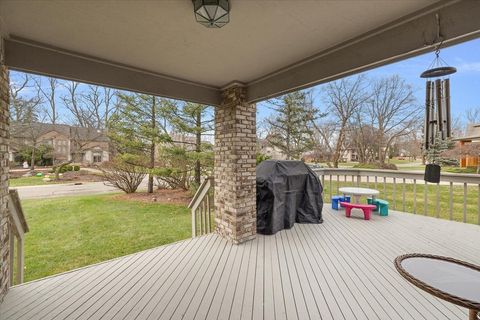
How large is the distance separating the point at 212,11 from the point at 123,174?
893 centimetres

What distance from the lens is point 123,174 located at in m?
9.03

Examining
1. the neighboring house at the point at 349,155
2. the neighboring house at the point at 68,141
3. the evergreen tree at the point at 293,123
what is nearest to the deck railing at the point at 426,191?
the neighboring house at the point at 349,155

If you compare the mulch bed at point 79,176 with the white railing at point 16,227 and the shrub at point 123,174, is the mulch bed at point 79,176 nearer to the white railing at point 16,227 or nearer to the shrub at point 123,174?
the shrub at point 123,174

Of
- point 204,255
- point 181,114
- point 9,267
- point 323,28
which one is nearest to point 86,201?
point 181,114

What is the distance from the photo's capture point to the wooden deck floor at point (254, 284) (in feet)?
6.63

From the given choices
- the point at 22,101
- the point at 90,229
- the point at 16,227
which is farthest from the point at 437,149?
the point at 22,101

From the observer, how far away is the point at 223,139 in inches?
149

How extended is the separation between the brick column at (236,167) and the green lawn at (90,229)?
2776 millimetres

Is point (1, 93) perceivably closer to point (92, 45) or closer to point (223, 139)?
point (92, 45)

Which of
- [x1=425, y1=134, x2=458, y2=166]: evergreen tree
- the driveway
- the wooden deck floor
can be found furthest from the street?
[x1=425, y1=134, x2=458, y2=166]: evergreen tree

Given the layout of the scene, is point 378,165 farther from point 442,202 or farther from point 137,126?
point 137,126

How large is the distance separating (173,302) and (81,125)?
861 cm

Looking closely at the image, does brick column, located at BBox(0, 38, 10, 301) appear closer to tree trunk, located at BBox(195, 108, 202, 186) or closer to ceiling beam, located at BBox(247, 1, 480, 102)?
ceiling beam, located at BBox(247, 1, 480, 102)

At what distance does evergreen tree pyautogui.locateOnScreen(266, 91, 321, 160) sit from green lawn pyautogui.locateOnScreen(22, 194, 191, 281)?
574cm
